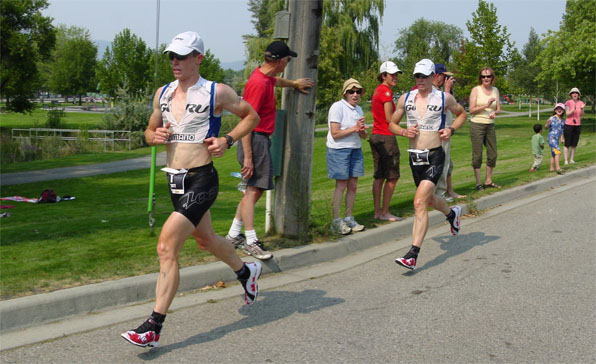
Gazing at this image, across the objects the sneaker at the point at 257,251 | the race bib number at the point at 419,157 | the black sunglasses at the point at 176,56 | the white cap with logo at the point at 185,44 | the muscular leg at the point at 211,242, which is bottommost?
the sneaker at the point at 257,251

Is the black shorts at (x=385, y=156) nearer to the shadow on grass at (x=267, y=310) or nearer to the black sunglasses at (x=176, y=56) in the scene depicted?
the shadow on grass at (x=267, y=310)

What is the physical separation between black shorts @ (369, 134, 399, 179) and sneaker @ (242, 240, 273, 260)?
2.75 m

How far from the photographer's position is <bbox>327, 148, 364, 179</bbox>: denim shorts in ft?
25.5

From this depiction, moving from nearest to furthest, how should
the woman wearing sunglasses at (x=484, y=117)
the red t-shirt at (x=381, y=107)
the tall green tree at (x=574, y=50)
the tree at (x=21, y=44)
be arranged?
the red t-shirt at (x=381, y=107), the woman wearing sunglasses at (x=484, y=117), the tall green tree at (x=574, y=50), the tree at (x=21, y=44)

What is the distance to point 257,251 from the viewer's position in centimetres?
640

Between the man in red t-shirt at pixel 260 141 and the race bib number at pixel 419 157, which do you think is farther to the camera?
the race bib number at pixel 419 157

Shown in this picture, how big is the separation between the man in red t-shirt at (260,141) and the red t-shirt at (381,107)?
1.94 m

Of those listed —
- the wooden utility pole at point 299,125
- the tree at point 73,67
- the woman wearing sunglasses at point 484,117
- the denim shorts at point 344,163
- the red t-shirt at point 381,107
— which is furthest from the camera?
the tree at point 73,67

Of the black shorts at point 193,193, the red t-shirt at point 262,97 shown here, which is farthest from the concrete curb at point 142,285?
the red t-shirt at point 262,97

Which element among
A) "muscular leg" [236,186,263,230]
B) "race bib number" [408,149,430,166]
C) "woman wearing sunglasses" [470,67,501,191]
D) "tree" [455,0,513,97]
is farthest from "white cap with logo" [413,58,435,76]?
"tree" [455,0,513,97]

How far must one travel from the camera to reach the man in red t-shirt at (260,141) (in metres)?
6.34

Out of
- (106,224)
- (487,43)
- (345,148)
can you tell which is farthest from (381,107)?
(487,43)

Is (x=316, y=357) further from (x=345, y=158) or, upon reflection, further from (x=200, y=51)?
(x=345, y=158)

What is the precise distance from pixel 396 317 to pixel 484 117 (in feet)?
23.2
